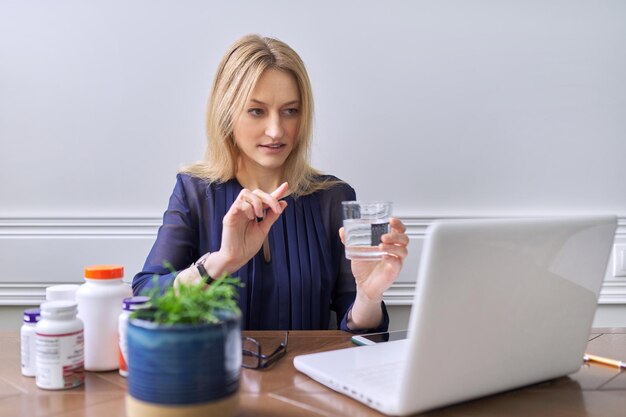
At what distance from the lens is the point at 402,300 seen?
2.11m

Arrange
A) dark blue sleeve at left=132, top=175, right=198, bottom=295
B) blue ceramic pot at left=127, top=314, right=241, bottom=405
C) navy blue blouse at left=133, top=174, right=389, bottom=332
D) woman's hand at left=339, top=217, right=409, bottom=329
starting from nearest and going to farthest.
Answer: blue ceramic pot at left=127, top=314, right=241, bottom=405
woman's hand at left=339, top=217, right=409, bottom=329
dark blue sleeve at left=132, top=175, right=198, bottom=295
navy blue blouse at left=133, top=174, right=389, bottom=332

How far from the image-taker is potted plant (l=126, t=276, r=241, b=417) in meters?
0.74

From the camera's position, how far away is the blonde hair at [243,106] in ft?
5.78

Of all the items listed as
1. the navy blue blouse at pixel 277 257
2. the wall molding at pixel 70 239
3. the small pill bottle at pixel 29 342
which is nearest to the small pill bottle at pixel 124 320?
the small pill bottle at pixel 29 342

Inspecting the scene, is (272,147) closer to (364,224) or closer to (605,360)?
(364,224)

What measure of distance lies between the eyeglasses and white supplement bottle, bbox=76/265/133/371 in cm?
22

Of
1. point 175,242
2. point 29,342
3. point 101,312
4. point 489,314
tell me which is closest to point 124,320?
point 101,312

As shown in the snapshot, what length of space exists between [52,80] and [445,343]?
66.3 inches

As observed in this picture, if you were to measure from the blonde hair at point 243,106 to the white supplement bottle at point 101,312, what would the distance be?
81 cm

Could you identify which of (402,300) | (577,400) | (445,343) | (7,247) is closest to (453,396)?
(445,343)

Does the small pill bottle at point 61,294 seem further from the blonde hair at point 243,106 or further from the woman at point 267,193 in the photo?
the blonde hair at point 243,106

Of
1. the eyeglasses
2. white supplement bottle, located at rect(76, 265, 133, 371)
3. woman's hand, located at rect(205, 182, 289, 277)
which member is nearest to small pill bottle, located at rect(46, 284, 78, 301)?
white supplement bottle, located at rect(76, 265, 133, 371)

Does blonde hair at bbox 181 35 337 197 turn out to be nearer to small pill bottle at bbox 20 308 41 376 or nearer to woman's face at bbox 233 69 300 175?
woman's face at bbox 233 69 300 175

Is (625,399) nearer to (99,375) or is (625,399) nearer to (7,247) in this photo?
(99,375)
